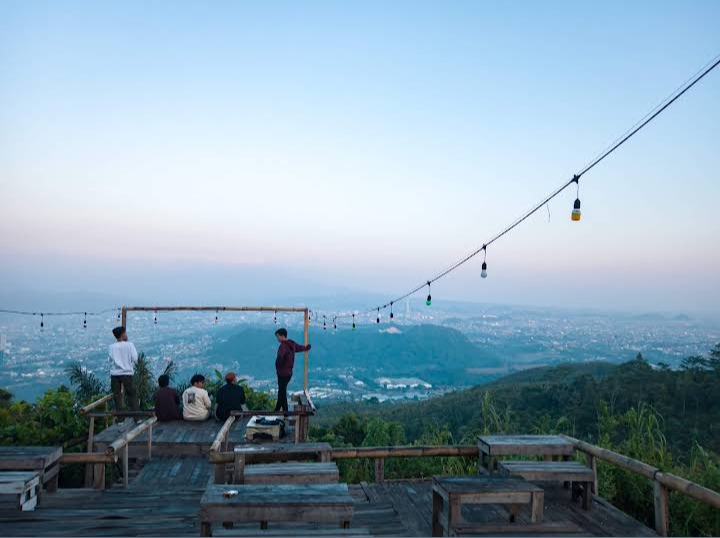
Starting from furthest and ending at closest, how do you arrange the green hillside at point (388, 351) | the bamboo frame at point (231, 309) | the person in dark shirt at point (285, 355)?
1. the green hillside at point (388, 351)
2. the bamboo frame at point (231, 309)
3. the person in dark shirt at point (285, 355)

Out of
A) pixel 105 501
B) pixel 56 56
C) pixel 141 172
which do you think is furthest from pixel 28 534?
pixel 141 172

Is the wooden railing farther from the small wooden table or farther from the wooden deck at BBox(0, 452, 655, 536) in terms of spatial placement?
the small wooden table

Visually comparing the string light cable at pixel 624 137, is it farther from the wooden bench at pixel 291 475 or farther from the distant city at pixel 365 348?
the distant city at pixel 365 348

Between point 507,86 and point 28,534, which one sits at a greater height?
point 507,86

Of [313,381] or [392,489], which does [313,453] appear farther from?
[313,381]

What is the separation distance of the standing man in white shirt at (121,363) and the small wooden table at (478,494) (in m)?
6.20

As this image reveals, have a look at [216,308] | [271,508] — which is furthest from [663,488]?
[216,308]

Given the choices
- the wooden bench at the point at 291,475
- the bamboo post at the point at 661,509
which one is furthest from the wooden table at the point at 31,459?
the bamboo post at the point at 661,509

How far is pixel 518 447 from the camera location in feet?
17.7

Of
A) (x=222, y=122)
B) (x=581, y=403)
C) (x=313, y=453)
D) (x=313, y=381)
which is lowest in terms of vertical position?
(x=313, y=381)

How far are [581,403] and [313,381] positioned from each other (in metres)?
41.7

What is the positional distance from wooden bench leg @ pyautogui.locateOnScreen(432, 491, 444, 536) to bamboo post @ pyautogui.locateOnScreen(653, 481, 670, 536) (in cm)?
174

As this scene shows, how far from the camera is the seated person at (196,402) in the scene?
8.99m

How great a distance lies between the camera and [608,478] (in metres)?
6.02
